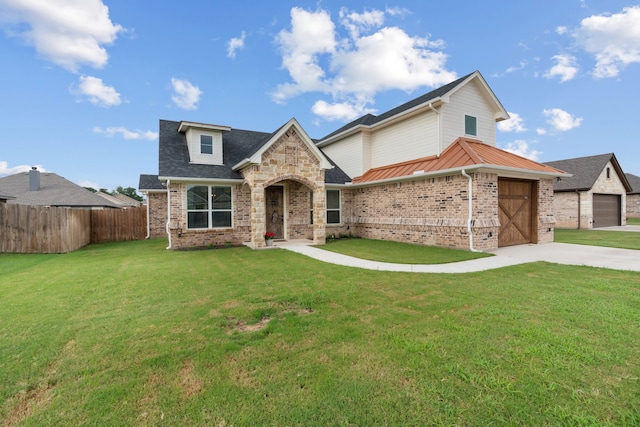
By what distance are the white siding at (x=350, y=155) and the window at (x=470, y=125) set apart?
548 centimetres

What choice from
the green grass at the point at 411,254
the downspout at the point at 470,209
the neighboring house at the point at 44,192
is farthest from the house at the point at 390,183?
the neighboring house at the point at 44,192

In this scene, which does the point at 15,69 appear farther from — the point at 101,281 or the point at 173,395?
the point at 173,395

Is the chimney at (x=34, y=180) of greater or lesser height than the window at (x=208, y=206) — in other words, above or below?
above

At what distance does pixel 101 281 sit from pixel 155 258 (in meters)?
3.37

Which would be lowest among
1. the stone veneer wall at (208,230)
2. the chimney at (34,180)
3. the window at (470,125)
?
the stone veneer wall at (208,230)

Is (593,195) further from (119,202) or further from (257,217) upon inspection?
(119,202)

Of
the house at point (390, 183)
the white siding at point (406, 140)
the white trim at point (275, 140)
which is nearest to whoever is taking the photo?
the house at point (390, 183)

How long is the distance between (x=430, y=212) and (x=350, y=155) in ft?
23.4

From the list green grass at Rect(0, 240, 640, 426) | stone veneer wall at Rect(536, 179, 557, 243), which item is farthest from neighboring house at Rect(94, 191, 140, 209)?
stone veneer wall at Rect(536, 179, 557, 243)

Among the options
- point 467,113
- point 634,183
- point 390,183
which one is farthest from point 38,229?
point 634,183

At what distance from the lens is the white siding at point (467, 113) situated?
41.7ft

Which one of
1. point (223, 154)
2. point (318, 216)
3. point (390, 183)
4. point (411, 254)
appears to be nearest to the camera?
point (411, 254)

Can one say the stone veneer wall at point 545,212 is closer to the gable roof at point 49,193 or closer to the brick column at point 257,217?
the brick column at point 257,217

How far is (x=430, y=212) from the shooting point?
11.8 m
